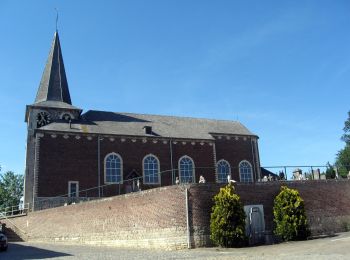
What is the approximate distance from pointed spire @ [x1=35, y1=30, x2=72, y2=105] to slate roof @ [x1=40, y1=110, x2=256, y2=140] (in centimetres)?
416

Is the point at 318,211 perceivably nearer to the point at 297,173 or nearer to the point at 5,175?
the point at 297,173

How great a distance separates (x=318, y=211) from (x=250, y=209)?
4.55 meters

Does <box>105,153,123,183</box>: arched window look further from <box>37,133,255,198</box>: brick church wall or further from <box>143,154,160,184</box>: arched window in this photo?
<box>143,154,160,184</box>: arched window

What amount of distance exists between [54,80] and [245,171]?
71.3 ft

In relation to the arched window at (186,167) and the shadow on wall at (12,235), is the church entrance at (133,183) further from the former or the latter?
the shadow on wall at (12,235)

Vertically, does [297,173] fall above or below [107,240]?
above

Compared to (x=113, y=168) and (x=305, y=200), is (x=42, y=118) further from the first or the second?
(x=305, y=200)

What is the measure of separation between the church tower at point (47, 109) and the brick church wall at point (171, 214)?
994 cm

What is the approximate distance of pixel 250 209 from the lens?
68.7 feet

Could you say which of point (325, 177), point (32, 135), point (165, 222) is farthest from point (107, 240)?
point (32, 135)

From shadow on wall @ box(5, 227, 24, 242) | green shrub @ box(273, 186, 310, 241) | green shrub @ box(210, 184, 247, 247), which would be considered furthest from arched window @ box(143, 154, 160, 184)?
green shrub @ box(210, 184, 247, 247)

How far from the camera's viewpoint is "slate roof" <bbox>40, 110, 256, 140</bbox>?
124 feet

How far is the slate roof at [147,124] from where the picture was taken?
37906 millimetres

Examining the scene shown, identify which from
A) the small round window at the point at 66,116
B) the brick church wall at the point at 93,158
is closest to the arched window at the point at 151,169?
the brick church wall at the point at 93,158
